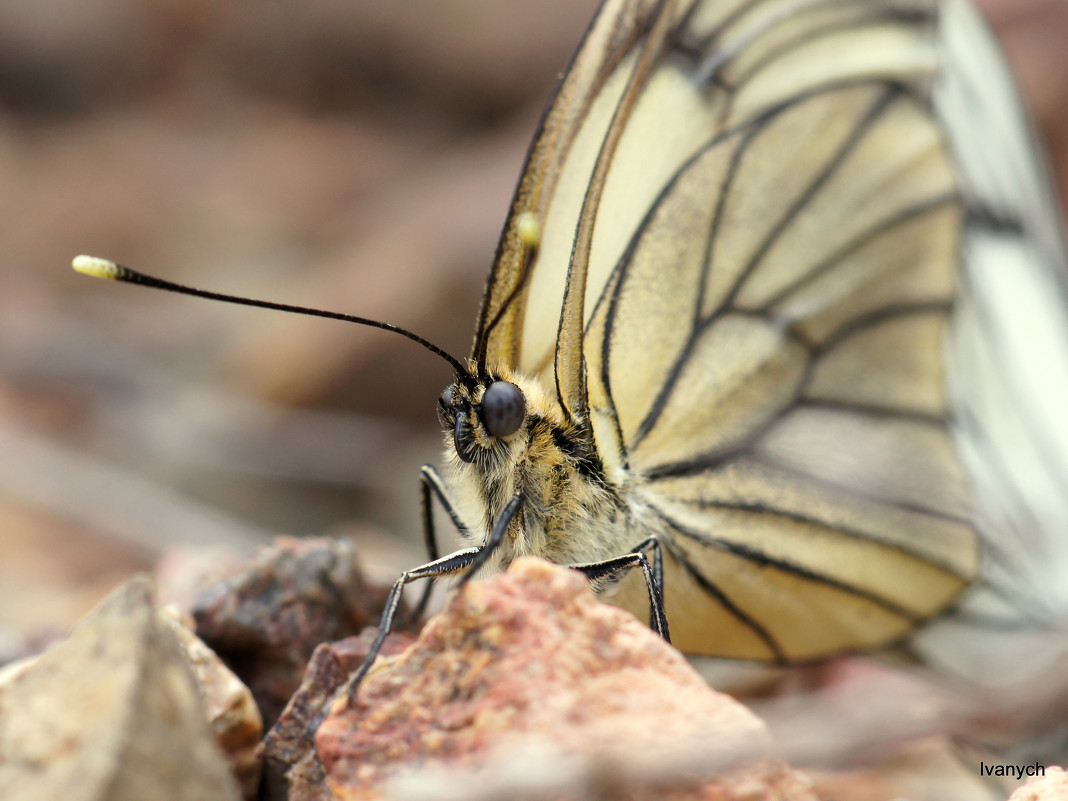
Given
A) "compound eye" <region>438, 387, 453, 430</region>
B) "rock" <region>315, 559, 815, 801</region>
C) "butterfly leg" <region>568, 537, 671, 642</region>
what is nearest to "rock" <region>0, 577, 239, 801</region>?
"rock" <region>315, 559, 815, 801</region>

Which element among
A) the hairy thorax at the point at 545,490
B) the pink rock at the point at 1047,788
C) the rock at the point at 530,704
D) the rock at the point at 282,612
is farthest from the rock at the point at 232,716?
the pink rock at the point at 1047,788

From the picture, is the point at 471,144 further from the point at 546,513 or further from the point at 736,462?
the point at 546,513

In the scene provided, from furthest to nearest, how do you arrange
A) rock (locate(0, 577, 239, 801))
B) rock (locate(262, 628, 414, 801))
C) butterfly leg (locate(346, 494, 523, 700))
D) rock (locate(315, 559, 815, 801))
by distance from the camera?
butterfly leg (locate(346, 494, 523, 700)), rock (locate(262, 628, 414, 801)), rock (locate(315, 559, 815, 801)), rock (locate(0, 577, 239, 801))

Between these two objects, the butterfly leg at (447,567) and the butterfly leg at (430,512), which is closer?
the butterfly leg at (447,567)

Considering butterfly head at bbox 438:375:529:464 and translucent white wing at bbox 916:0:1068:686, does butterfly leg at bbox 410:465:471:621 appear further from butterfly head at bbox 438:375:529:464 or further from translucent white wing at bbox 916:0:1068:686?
translucent white wing at bbox 916:0:1068:686

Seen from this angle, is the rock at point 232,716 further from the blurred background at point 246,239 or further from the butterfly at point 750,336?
the blurred background at point 246,239

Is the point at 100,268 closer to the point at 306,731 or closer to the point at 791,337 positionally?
the point at 306,731

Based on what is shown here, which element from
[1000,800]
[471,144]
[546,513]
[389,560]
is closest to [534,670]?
[546,513]
